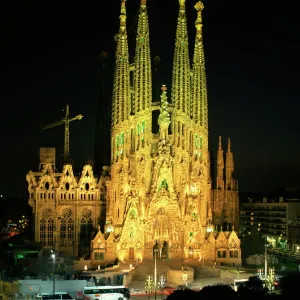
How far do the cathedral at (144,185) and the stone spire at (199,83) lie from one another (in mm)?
132

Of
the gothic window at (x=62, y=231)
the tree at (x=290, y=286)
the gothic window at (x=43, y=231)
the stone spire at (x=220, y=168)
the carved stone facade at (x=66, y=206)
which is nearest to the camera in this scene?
the tree at (x=290, y=286)

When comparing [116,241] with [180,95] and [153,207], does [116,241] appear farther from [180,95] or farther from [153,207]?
[180,95]

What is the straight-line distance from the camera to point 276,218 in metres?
112

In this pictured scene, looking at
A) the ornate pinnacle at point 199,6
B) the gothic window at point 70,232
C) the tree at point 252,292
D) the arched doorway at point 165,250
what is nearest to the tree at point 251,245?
the arched doorway at point 165,250

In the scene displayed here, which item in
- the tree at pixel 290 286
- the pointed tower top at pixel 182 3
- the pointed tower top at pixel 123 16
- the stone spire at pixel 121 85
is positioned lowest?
the tree at pixel 290 286

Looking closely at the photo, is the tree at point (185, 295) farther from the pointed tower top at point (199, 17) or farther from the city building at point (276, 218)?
the city building at point (276, 218)

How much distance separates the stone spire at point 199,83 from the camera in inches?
3282

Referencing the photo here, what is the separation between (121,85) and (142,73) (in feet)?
10.1

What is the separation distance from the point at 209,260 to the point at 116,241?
456 inches

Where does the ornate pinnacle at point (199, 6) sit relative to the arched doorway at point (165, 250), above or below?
above

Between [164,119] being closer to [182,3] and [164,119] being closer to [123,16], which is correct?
[123,16]

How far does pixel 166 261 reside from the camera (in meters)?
75.0

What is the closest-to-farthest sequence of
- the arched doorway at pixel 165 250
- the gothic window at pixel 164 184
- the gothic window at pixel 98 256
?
1. the gothic window at pixel 98 256
2. the arched doorway at pixel 165 250
3. the gothic window at pixel 164 184

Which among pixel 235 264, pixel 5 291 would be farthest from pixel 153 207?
pixel 5 291
